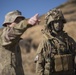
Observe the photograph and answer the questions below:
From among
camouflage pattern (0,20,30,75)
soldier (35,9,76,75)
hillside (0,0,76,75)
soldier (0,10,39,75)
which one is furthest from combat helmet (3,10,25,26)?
hillside (0,0,76,75)

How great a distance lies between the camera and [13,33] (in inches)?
277

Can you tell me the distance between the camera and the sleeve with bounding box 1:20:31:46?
684 centimetres

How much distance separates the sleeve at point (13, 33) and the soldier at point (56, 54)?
57 cm

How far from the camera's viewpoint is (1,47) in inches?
300

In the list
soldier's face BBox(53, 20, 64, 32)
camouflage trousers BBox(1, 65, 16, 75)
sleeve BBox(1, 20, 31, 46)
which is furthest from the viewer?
camouflage trousers BBox(1, 65, 16, 75)

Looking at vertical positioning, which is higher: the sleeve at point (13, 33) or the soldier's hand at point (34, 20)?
the soldier's hand at point (34, 20)

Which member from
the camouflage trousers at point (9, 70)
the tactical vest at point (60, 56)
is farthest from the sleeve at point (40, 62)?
the camouflage trousers at point (9, 70)

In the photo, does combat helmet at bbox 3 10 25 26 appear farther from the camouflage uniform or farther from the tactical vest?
the tactical vest

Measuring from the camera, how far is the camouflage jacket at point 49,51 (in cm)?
630

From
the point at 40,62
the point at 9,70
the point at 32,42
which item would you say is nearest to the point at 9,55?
the point at 9,70

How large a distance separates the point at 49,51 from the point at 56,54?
0.13 m

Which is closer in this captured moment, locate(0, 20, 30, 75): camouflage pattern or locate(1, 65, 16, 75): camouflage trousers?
locate(0, 20, 30, 75): camouflage pattern

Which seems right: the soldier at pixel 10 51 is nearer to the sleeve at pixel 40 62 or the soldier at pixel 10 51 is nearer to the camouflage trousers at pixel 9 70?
the camouflage trousers at pixel 9 70

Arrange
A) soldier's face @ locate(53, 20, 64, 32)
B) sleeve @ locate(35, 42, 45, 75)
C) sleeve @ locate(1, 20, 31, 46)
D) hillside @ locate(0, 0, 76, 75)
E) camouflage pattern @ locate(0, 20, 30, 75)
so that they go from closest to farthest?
sleeve @ locate(35, 42, 45, 75) < soldier's face @ locate(53, 20, 64, 32) < sleeve @ locate(1, 20, 31, 46) < camouflage pattern @ locate(0, 20, 30, 75) < hillside @ locate(0, 0, 76, 75)
